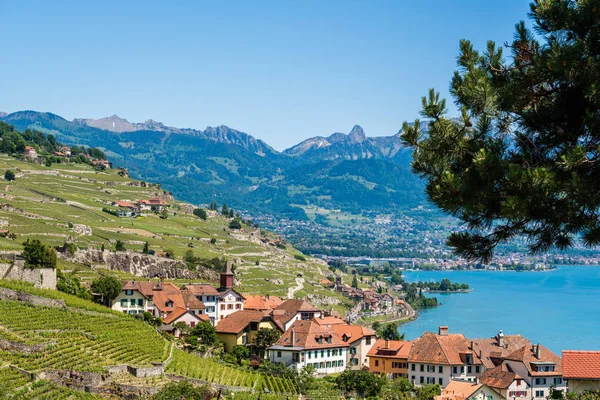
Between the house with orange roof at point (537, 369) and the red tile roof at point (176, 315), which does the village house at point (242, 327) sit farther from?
the house with orange roof at point (537, 369)

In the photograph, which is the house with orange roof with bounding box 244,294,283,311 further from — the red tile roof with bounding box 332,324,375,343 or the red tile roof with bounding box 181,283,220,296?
the red tile roof with bounding box 332,324,375,343

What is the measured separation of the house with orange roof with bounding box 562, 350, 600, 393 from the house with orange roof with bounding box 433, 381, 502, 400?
55.8 ft

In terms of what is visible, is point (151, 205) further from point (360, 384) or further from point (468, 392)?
point (468, 392)

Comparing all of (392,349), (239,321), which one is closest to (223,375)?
(239,321)

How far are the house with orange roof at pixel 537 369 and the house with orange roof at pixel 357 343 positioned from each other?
12.5m

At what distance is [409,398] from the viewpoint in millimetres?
46219

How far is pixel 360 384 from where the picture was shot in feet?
158

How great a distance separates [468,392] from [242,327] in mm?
21957

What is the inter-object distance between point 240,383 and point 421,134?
112ft

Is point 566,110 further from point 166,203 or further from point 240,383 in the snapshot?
point 166,203

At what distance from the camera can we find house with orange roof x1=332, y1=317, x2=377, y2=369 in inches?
2477

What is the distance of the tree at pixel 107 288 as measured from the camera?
192ft

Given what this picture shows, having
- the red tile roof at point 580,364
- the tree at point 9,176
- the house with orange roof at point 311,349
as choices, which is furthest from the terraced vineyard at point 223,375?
the tree at point 9,176

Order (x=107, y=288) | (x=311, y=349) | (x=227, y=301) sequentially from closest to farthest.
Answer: (x=311, y=349) → (x=107, y=288) → (x=227, y=301)
